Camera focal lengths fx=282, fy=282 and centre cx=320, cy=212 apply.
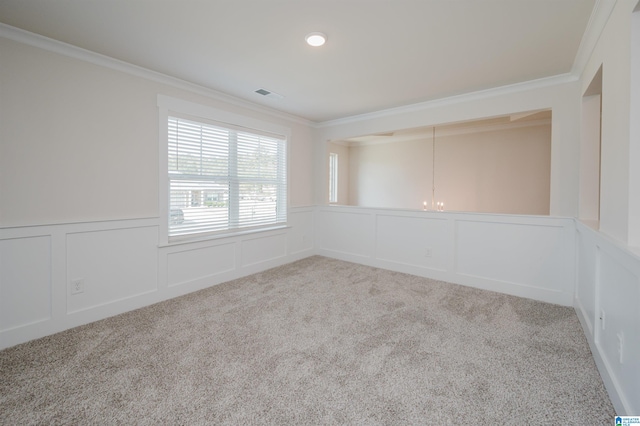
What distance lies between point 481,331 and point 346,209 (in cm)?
286

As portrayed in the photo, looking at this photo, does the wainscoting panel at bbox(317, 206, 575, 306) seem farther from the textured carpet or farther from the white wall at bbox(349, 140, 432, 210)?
the white wall at bbox(349, 140, 432, 210)

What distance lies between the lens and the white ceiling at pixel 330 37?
1.88m

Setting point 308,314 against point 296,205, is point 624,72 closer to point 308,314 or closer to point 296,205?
point 308,314

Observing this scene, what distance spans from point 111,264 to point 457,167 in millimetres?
5725

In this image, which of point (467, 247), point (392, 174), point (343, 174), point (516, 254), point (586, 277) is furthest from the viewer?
point (343, 174)

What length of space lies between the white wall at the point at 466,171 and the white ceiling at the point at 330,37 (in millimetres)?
2352

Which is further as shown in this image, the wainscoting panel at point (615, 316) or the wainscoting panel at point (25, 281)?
the wainscoting panel at point (25, 281)

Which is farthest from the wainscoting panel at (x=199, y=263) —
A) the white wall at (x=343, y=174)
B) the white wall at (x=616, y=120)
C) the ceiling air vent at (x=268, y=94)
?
the white wall at (x=343, y=174)

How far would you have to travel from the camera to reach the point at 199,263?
345cm

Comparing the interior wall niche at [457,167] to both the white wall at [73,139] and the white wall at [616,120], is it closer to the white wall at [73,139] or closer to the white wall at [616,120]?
the white wall at [616,120]

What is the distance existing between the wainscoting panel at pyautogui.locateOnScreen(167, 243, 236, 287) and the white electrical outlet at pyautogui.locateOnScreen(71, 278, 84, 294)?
767 millimetres

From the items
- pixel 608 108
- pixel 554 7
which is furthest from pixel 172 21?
pixel 608 108

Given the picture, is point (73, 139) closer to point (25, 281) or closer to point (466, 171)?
point (25, 281)

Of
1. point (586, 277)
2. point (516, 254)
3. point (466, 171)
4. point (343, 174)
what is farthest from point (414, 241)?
point (343, 174)
